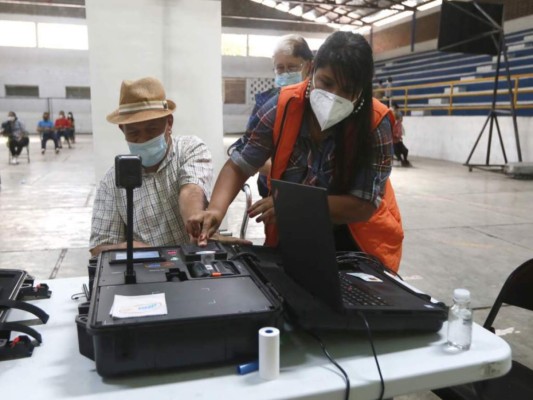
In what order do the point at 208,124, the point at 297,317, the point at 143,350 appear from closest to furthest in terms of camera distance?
the point at 143,350, the point at 297,317, the point at 208,124

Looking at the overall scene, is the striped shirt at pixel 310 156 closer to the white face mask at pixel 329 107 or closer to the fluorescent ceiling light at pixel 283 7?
the white face mask at pixel 329 107

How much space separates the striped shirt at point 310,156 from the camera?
1.23 metres

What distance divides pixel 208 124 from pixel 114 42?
81cm

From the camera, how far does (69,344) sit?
0.83m

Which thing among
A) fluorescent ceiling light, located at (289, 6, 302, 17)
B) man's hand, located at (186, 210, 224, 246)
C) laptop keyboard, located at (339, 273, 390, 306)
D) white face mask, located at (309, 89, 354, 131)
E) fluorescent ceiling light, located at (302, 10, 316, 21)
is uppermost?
fluorescent ceiling light, located at (289, 6, 302, 17)

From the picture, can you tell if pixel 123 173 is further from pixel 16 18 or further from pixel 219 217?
pixel 16 18

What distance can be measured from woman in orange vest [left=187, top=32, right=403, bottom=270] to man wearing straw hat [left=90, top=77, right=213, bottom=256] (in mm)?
259

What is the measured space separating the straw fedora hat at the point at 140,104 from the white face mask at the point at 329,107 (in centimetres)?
55

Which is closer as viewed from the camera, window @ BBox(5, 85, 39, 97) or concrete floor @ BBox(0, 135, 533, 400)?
concrete floor @ BBox(0, 135, 533, 400)

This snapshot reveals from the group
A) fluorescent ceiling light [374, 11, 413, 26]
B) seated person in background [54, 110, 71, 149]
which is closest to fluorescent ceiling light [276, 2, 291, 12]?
fluorescent ceiling light [374, 11, 413, 26]

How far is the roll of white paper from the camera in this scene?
2.28 ft

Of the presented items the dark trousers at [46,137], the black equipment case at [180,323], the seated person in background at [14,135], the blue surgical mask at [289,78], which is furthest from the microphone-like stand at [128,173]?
the dark trousers at [46,137]

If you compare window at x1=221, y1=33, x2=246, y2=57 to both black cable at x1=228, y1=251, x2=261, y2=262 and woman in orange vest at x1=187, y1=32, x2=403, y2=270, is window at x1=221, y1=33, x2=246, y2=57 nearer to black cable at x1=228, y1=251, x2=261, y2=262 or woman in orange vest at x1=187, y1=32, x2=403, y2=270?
woman in orange vest at x1=187, y1=32, x2=403, y2=270

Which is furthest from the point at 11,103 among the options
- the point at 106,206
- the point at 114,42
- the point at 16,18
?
the point at 106,206
